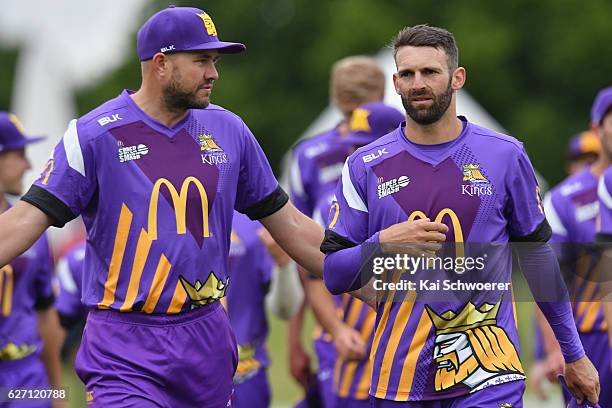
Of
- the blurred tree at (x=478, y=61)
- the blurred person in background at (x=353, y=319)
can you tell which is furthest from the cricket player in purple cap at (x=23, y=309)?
the blurred tree at (x=478, y=61)

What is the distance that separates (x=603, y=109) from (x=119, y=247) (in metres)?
3.97

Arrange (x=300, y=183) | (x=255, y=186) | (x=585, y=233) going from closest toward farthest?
(x=255, y=186) → (x=585, y=233) → (x=300, y=183)

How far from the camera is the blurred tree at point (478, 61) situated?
40.9m

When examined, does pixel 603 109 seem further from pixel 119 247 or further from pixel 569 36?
pixel 569 36

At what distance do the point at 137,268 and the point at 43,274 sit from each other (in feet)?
10.0

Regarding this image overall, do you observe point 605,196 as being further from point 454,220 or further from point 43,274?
point 43,274

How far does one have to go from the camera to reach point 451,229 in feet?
20.0

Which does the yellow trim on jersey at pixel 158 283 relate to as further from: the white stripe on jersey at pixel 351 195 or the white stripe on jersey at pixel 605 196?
the white stripe on jersey at pixel 605 196

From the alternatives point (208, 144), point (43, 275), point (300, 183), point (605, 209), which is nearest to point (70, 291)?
point (43, 275)

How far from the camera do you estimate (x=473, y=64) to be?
41.7 meters

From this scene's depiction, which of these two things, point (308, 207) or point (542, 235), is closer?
point (542, 235)

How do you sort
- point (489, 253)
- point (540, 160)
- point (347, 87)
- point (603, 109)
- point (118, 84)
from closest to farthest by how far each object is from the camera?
point (489, 253) < point (603, 109) < point (347, 87) < point (540, 160) < point (118, 84)

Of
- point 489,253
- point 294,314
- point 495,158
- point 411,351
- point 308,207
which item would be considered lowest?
point 294,314

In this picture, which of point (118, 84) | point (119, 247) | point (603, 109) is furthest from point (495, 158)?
point (118, 84)
